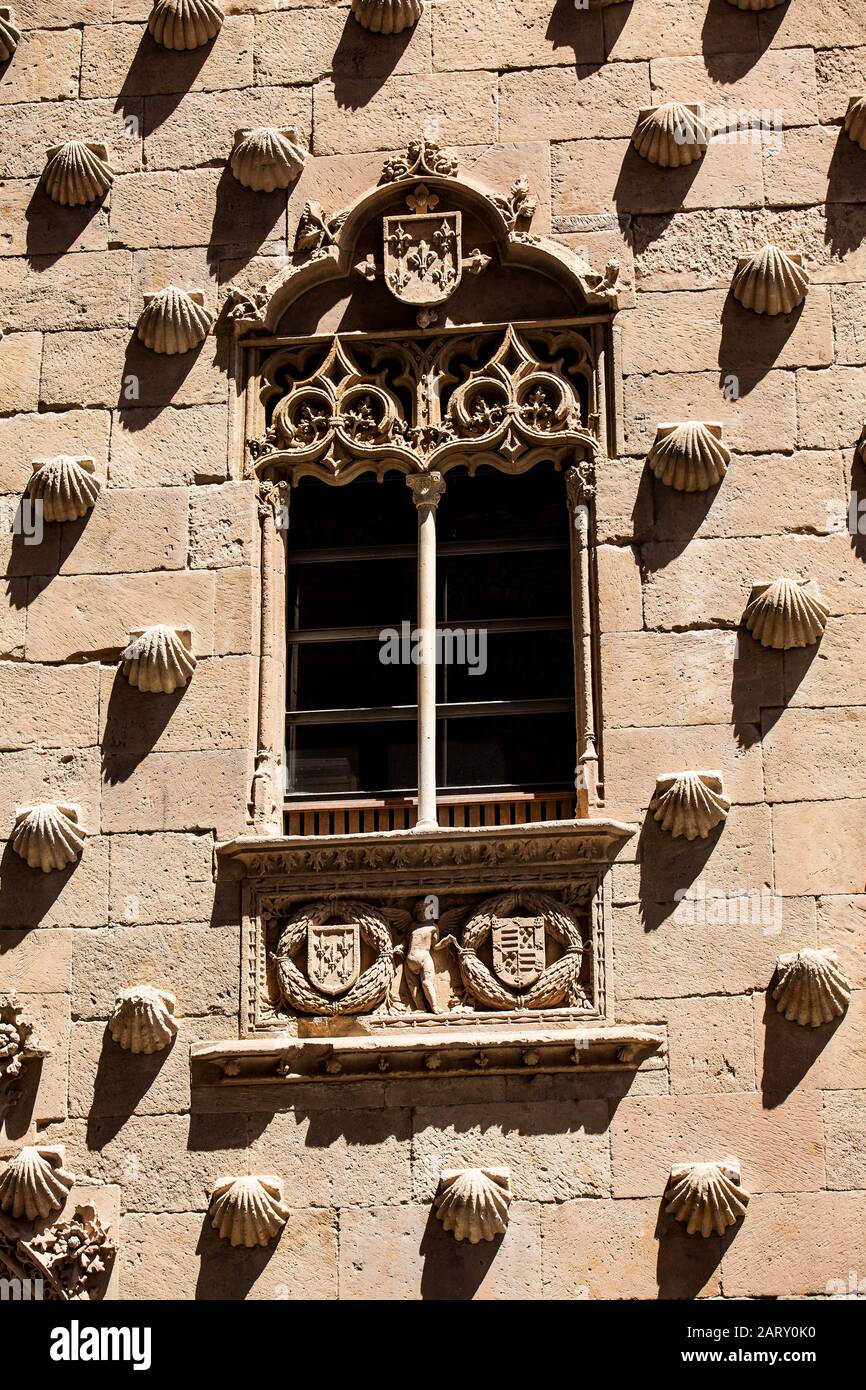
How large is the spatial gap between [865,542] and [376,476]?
251 centimetres

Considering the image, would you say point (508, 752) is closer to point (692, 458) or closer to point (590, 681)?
point (590, 681)

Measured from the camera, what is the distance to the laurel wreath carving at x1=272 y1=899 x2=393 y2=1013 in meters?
12.9

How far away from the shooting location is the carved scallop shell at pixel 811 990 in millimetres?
12516

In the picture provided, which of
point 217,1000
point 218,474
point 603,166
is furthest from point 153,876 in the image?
point 603,166

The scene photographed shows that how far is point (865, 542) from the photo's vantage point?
44.4 ft

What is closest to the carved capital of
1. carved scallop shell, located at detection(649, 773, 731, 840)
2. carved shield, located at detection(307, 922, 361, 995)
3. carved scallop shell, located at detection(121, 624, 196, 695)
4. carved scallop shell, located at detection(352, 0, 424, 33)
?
carved scallop shell, located at detection(121, 624, 196, 695)

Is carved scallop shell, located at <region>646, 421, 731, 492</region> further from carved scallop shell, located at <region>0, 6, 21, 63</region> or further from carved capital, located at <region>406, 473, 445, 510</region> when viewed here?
carved scallop shell, located at <region>0, 6, 21, 63</region>

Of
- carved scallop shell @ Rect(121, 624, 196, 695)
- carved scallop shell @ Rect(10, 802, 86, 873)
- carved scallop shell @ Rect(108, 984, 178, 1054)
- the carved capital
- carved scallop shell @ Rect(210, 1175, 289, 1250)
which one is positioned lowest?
carved scallop shell @ Rect(210, 1175, 289, 1250)

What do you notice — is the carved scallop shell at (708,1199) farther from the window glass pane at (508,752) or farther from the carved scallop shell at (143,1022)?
the carved scallop shell at (143,1022)

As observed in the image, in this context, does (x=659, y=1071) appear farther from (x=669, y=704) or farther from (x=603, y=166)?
(x=603, y=166)

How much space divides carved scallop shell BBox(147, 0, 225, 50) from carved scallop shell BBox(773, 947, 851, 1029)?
616cm

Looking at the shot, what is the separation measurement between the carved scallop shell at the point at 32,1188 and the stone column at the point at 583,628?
2.99m

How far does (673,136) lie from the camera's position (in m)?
14.3

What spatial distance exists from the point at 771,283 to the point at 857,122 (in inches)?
42.8
